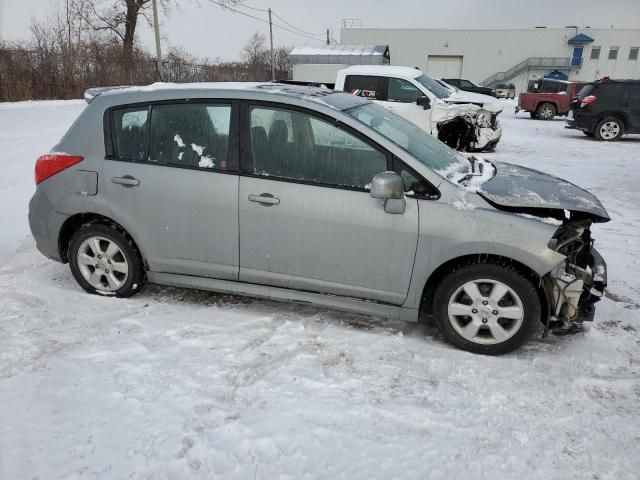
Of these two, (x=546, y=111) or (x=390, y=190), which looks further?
(x=546, y=111)

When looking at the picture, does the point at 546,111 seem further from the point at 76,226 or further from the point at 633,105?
the point at 76,226

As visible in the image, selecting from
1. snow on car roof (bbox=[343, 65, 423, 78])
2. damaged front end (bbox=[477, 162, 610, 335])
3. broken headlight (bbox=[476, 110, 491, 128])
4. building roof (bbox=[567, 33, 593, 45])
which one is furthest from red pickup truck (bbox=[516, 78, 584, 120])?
building roof (bbox=[567, 33, 593, 45])

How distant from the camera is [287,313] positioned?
3.96 meters

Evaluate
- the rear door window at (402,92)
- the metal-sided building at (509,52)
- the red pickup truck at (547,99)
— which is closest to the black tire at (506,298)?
the rear door window at (402,92)

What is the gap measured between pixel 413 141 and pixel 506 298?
1.35m

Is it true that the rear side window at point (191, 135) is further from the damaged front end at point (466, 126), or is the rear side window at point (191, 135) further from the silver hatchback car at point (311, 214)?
the damaged front end at point (466, 126)

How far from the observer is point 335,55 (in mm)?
37062

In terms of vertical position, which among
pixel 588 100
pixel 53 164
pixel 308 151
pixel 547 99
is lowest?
pixel 53 164

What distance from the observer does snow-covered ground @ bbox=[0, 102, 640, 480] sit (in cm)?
243

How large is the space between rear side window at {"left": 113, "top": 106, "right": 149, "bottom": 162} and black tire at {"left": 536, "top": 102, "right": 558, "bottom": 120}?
21.7 m

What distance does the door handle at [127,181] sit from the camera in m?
3.83

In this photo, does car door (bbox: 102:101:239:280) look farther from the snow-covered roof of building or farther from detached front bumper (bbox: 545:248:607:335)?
the snow-covered roof of building

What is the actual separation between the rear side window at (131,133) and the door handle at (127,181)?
152 millimetres

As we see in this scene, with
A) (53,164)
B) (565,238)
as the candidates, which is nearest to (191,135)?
(53,164)
